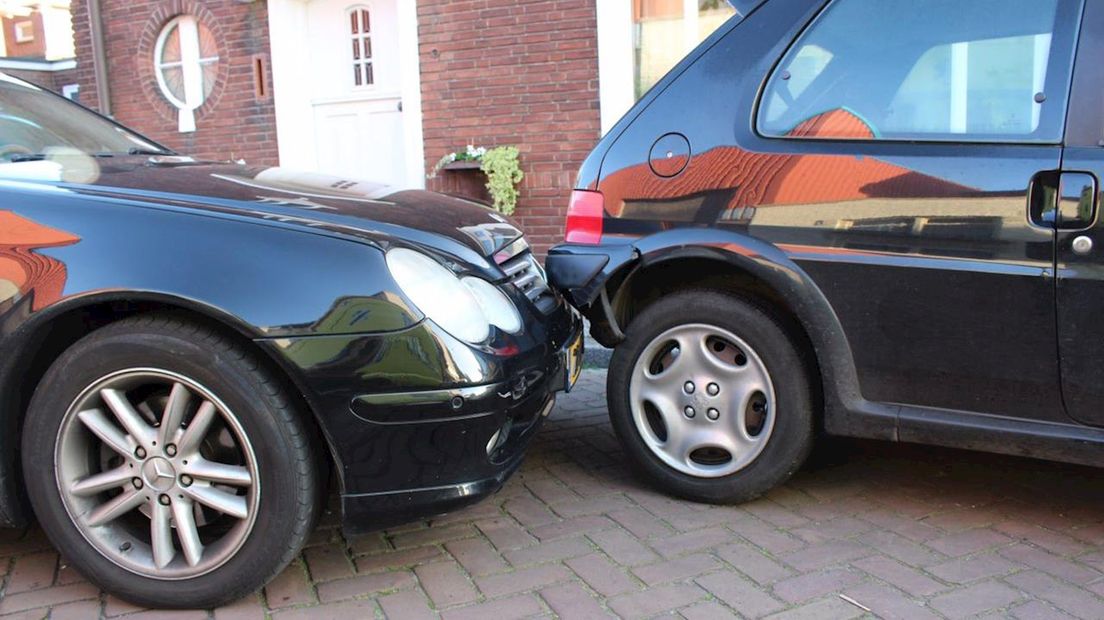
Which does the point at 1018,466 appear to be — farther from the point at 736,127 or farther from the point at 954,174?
the point at 736,127

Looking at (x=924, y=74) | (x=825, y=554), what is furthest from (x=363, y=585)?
(x=924, y=74)

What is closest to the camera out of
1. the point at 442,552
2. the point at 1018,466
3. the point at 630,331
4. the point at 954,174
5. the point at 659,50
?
the point at 954,174

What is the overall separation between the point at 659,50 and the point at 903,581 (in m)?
5.62

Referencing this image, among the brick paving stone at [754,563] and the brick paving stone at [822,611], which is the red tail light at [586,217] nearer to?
the brick paving stone at [754,563]

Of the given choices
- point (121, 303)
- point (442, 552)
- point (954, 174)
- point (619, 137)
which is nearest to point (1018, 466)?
point (954, 174)

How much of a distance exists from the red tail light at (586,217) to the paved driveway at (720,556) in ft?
2.99

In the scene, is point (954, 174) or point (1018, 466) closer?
point (954, 174)

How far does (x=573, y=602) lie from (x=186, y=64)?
856cm

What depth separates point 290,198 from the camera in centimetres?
270

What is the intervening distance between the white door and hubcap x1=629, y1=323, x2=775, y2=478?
5895mm

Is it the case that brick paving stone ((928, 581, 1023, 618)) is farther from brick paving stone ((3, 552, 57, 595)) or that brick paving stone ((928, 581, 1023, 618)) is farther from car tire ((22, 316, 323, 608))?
brick paving stone ((3, 552, 57, 595))

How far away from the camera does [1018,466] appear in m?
3.45

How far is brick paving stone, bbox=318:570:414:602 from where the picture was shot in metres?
2.58

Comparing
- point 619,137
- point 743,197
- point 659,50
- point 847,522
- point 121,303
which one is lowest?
point 847,522
